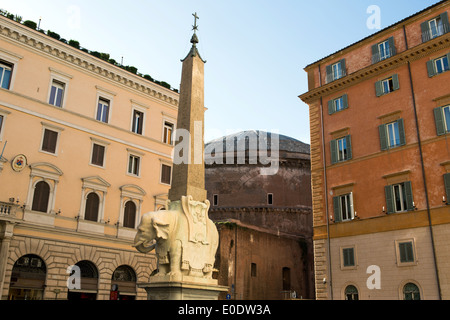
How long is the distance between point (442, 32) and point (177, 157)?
13.1 m

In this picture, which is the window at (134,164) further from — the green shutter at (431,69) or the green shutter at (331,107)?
the green shutter at (431,69)

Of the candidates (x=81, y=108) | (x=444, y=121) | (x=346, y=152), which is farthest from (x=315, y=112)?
(x=81, y=108)

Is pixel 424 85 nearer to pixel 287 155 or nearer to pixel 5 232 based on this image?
pixel 5 232

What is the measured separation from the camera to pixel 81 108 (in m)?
19.9

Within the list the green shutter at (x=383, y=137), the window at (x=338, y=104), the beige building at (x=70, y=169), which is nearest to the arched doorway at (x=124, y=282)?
the beige building at (x=70, y=169)

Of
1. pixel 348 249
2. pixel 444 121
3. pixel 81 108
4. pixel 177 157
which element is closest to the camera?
pixel 177 157

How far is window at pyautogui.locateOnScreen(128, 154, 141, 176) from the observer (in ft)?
69.1

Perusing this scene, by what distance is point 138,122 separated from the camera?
22.2 metres

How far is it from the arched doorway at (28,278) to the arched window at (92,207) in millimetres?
2765

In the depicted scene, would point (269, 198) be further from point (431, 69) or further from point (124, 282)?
point (431, 69)

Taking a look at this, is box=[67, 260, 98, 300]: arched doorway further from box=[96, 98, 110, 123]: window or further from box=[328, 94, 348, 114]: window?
box=[328, 94, 348, 114]: window

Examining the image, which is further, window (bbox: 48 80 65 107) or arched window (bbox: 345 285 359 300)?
window (bbox: 48 80 65 107)

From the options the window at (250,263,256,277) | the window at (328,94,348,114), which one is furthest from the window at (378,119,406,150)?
the window at (250,263,256,277)

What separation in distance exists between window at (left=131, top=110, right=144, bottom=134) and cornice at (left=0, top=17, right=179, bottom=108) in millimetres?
1172
